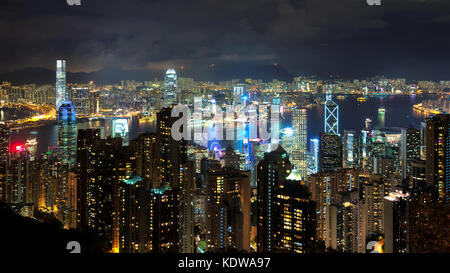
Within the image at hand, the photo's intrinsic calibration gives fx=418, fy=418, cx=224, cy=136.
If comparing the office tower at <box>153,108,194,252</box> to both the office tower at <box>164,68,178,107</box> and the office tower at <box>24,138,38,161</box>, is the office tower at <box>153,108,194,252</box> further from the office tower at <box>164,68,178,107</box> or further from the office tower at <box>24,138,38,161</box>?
the office tower at <box>24,138,38,161</box>

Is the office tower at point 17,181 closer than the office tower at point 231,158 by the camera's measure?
Yes

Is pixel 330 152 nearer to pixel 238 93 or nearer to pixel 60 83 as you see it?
pixel 238 93

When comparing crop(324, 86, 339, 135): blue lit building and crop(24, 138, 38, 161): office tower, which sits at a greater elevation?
crop(324, 86, 339, 135): blue lit building

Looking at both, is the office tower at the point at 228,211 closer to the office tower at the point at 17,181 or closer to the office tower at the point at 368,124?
the office tower at the point at 17,181

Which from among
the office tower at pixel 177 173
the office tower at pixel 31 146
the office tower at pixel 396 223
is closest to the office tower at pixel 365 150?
the office tower at pixel 396 223

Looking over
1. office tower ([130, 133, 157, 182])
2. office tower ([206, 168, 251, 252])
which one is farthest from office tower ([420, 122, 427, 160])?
office tower ([130, 133, 157, 182])

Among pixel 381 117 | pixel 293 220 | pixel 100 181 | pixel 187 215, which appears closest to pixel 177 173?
pixel 100 181

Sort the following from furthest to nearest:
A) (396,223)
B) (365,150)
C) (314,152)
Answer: (314,152), (365,150), (396,223)
